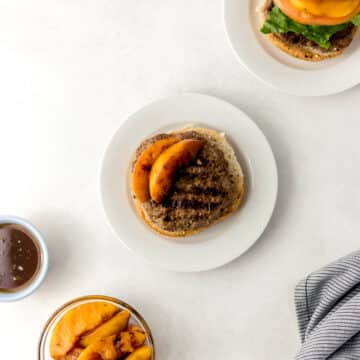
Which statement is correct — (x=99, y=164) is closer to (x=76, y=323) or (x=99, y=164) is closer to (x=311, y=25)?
(x=76, y=323)

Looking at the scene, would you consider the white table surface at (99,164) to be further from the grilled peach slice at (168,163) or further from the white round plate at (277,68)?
the grilled peach slice at (168,163)

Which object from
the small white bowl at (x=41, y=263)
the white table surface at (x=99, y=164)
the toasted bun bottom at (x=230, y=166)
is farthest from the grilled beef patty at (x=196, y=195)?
the small white bowl at (x=41, y=263)

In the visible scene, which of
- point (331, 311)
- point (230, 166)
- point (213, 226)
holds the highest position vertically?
point (230, 166)

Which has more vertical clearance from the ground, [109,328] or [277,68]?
[277,68]

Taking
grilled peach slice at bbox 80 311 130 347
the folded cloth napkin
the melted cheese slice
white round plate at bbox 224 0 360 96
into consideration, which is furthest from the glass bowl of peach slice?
the melted cheese slice

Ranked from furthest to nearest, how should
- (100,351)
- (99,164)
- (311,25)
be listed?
1. (99,164)
2. (311,25)
3. (100,351)

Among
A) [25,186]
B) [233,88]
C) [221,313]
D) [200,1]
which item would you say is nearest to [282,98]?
[233,88]

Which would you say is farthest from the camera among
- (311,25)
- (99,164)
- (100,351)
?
(99,164)

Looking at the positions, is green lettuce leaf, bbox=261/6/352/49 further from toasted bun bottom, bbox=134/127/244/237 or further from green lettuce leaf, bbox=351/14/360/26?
toasted bun bottom, bbox=134/127/244/237

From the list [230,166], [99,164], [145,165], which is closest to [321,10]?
[230,166]
